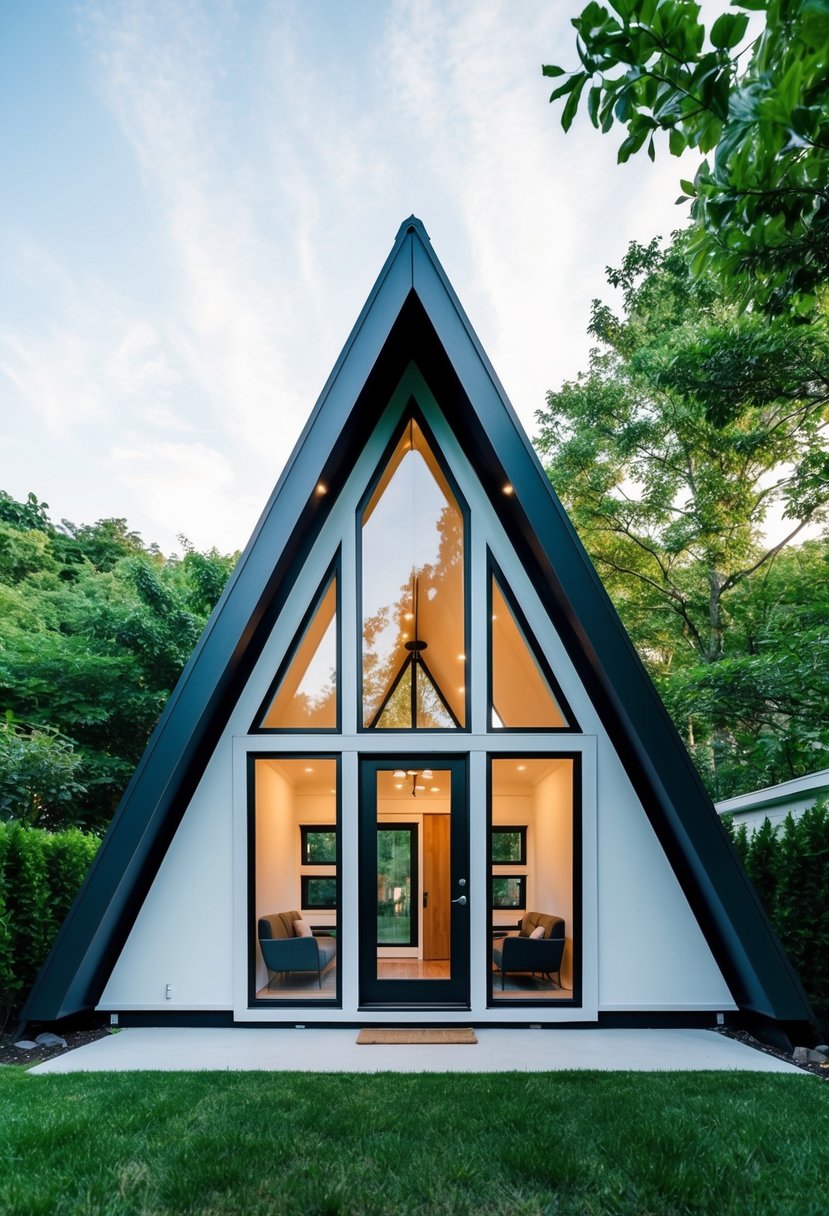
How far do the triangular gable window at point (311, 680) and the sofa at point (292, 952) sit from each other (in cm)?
184

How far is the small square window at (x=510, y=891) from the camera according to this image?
8.65 meters

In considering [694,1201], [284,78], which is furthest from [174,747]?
[284,78]

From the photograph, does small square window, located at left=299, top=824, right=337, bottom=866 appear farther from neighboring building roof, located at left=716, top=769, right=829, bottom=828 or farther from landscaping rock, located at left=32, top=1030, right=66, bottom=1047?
neighboring building roof, located at left=716, top=769, right=829, bottom=828

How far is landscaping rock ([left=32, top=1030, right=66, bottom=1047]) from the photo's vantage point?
5258 millimetres

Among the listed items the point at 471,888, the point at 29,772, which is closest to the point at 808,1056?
the point at 471,888

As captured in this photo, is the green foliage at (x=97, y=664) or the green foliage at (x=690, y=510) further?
the green foliage at (x=97, y=664)

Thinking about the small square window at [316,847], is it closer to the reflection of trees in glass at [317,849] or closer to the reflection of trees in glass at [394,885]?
the reflection of trees in glass at [317,849]

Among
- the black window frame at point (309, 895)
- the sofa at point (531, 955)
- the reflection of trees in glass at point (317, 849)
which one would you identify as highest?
the reflection of trees in glass at point (317, 849)

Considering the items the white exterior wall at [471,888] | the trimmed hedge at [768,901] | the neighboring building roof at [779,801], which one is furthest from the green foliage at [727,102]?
the neighboring building roof at [779,801]

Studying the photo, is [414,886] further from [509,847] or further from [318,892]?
[509,847]

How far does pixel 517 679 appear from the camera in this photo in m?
6.22

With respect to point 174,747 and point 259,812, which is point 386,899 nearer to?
point 259,812

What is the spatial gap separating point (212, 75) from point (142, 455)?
39.6 ft

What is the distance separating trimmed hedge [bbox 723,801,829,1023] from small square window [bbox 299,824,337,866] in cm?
396
